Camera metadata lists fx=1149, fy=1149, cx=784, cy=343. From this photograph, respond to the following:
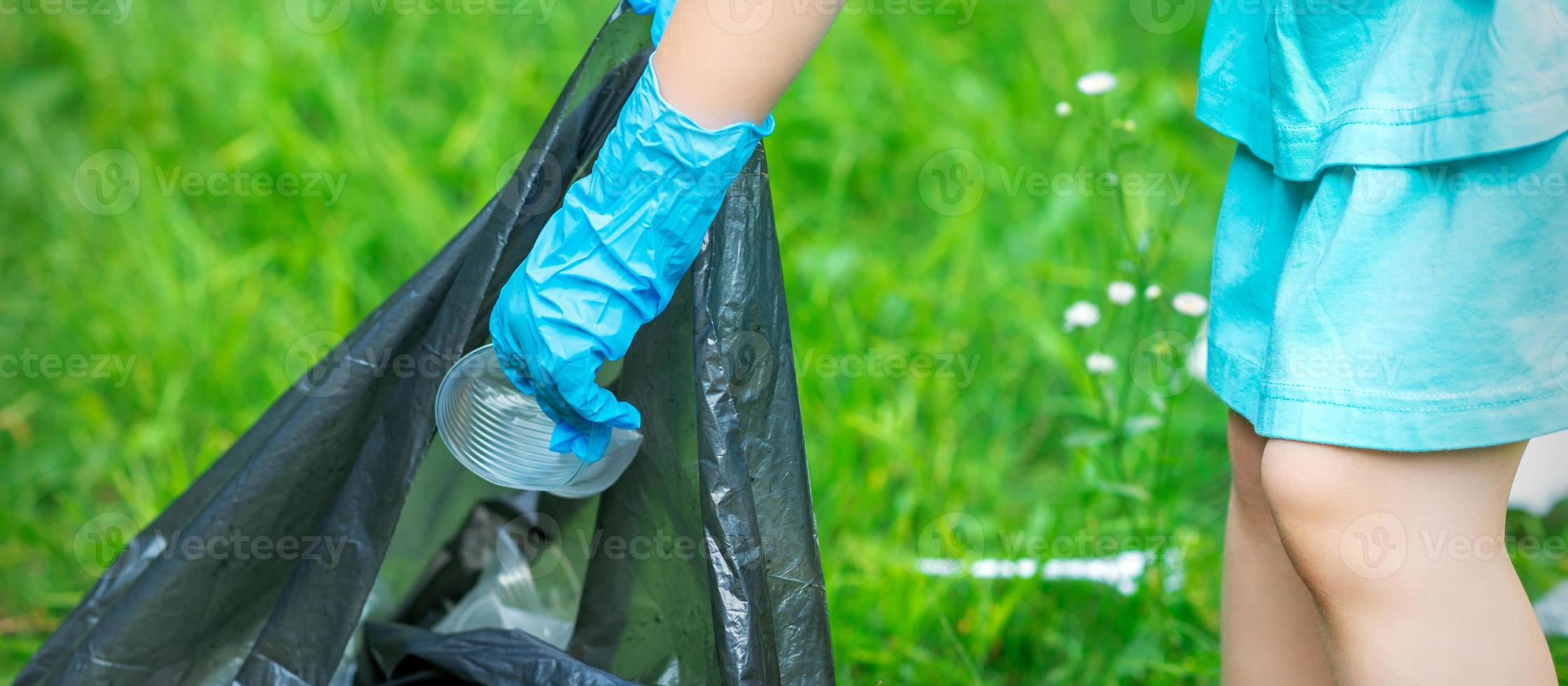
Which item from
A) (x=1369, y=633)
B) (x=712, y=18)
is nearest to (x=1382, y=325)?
(x=1369, y=633)

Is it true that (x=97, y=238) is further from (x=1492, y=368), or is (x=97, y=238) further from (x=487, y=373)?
Answer: (x=1492, y=368)

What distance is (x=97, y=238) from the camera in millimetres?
2648

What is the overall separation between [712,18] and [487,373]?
0.50m

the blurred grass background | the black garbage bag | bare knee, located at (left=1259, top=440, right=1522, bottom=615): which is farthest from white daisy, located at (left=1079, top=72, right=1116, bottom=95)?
bare knee, located at (left=1259, top=440, right=1522, bottom=615)

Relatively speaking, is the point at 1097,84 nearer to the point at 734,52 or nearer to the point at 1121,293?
the point at 1121,293

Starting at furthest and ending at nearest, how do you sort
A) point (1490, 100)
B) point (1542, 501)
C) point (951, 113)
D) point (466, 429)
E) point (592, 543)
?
point (951, 113), point (1542, 501), point (592, 543), point (466, 429), point (1490, 100)

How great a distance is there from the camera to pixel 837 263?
2443 millimetres

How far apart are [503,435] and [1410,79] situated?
2.88 feet

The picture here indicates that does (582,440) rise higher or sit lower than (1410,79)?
lower

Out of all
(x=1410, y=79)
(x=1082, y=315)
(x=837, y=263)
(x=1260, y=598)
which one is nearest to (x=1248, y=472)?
(x=1260, y=598)

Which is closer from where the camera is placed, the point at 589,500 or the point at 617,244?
the point at 617,244

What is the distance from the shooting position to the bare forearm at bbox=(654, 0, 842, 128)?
89cm

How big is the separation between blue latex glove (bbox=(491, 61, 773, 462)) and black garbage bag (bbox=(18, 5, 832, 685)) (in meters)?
0.08

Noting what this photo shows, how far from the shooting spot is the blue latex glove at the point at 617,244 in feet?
3.13
